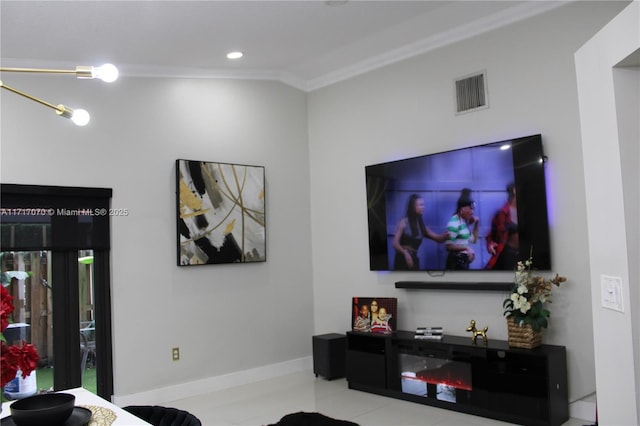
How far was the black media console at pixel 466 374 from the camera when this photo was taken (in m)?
3.71

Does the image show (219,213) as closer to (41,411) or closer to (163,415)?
(163,415)

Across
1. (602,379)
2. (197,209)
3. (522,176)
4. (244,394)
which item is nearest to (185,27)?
(197,209)

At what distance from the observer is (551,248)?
160 inches

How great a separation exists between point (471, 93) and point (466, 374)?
2294 mm

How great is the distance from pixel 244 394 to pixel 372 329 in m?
1.30

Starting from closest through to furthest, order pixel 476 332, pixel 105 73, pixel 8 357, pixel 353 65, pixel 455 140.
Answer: pixel 8 357 → pixel 105 73 → pixel 476 332 → pixel 455 140 → pixel 353 65

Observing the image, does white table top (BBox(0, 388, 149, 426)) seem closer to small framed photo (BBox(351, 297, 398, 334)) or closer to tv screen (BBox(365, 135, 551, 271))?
small framed photo (BBox(351, 297, 398, 334))

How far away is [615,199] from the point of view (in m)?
2.07

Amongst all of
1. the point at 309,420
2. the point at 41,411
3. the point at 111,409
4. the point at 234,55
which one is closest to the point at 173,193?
the point at 234,55

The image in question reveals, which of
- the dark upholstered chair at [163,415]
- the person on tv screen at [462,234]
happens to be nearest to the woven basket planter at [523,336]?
the person on tv screen at [462,234]

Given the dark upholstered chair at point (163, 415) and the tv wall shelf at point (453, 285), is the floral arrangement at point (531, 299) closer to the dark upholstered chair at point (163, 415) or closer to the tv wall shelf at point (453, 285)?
the tv wall shelf at point (453, 285)

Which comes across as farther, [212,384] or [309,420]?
[212,384]

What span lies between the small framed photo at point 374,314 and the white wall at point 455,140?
176 millimetres

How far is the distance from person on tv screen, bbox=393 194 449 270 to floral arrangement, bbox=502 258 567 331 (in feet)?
2.93
